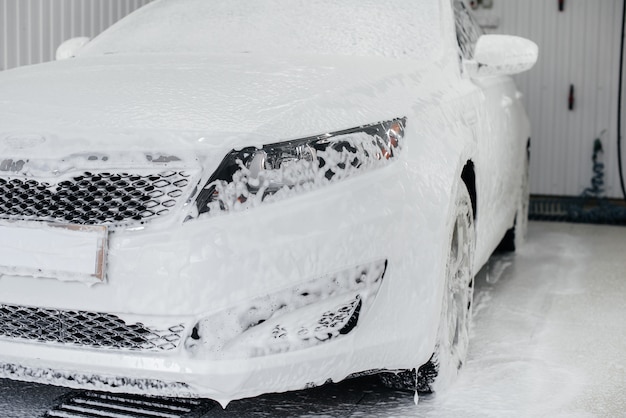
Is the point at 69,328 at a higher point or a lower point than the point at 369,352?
higher

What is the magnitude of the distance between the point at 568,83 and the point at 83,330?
598 centimetres

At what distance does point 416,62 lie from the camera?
3057 mm

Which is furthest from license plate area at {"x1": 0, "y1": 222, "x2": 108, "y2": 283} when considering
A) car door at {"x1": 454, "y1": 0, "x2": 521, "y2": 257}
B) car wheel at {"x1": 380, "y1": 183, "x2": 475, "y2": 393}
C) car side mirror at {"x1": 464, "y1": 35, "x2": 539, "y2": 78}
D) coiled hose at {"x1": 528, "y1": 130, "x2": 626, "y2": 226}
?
coiled hose at {"x1": 528, "y1": 130, "x2": 626, "y2": 226}

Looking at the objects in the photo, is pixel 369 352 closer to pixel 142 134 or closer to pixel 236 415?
pixel 236 415

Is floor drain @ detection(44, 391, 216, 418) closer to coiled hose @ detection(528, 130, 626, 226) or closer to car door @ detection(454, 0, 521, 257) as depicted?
car door @ detection(454, 0, 521, 257)

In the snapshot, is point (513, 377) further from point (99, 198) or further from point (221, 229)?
point (99, 198)

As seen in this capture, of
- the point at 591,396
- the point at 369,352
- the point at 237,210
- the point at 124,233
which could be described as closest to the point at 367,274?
the point at 369,352

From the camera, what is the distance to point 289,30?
11.0ft

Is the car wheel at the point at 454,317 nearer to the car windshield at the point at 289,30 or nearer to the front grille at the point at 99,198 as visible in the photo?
the car windshield at the point at 289,30

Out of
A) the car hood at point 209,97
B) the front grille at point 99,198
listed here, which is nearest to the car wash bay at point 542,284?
the front grille at point 99,198

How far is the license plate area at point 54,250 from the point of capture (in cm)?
208

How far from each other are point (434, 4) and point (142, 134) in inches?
64.9

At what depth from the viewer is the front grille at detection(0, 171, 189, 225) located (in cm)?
208

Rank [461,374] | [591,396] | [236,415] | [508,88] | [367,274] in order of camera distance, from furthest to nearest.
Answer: [508,88] → [461,374] → [591,396] → [236,415] → [367,274]
